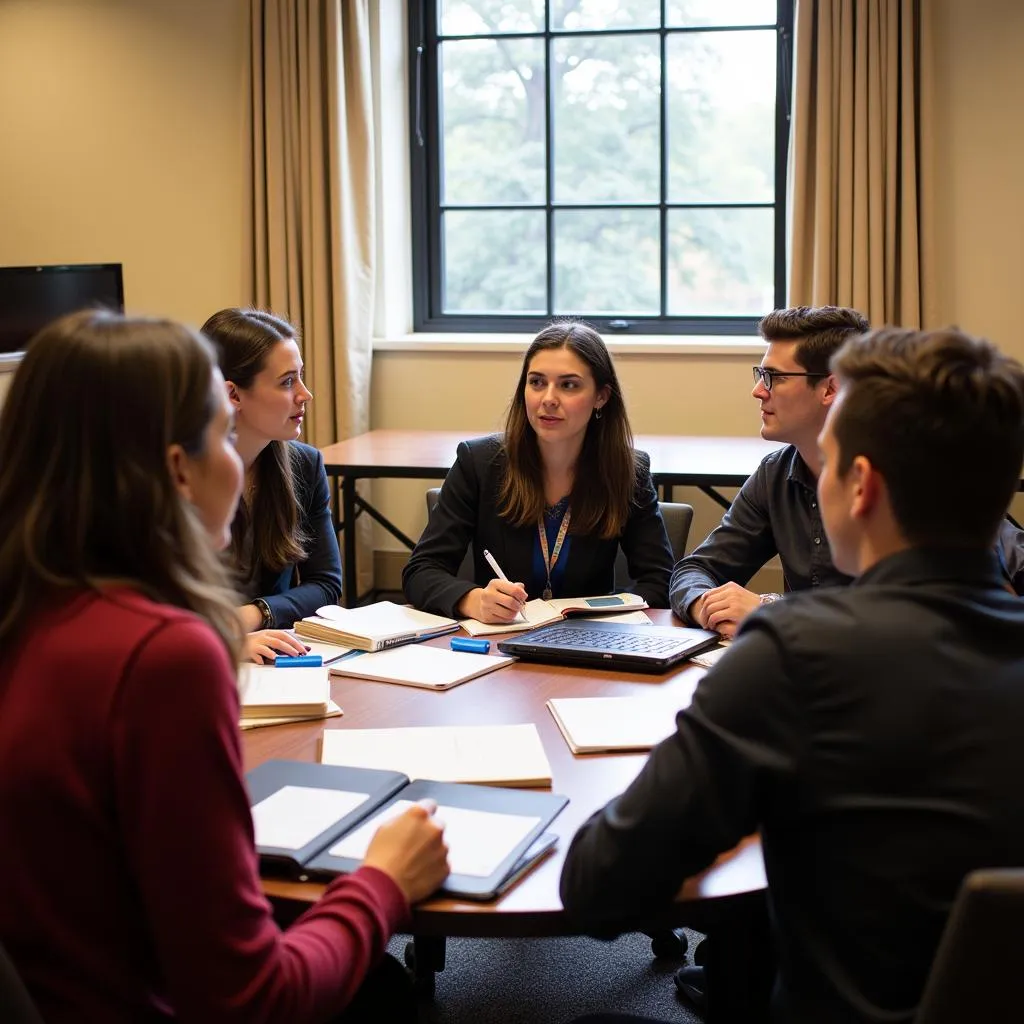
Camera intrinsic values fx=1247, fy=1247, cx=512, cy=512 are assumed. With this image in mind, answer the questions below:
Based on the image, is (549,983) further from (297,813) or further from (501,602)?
(297,813)

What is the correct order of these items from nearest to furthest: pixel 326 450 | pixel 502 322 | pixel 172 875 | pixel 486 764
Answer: pixel 172 875 < pixel 486 764 < pixel 326 450 < pixel 502 322

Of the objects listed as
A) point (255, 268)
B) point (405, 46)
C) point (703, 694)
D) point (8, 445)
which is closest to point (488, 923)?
point (703, 694)

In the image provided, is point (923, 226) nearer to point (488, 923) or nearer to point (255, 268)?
point (255, 268)

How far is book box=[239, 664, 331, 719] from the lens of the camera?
174 cm

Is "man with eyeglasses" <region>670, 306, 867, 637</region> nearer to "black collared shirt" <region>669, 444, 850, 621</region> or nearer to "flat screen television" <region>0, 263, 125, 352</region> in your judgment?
"black collared shirt" <region>669, 444, 850, 621</region>

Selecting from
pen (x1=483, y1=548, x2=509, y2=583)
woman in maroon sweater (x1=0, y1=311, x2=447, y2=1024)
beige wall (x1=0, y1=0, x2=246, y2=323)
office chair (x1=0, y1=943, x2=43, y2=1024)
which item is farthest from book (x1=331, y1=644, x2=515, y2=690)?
beige wall (x1=0, y1=0, x2=246, y2=323)

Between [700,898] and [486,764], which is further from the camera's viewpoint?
[486,764]

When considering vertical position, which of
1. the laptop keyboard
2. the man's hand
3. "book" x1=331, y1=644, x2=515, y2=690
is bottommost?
"book" x1=331, y1=644, x2=515, y2=690

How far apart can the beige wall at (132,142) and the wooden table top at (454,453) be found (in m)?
1.08

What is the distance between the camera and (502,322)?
16.9ft

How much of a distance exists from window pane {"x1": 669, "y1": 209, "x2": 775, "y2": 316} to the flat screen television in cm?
224

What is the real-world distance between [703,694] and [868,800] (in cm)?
17

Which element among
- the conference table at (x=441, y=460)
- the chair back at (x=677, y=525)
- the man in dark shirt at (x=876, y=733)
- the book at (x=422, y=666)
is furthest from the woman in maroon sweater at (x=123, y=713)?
the conference table at (x=441, y=460)

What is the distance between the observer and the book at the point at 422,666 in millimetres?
1948
